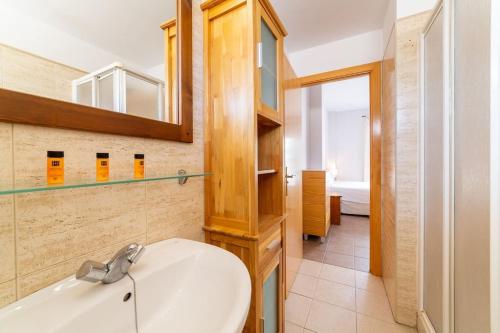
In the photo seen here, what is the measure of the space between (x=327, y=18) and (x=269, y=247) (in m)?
2.10

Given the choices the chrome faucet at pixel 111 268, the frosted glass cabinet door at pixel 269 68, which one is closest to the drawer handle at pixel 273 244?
the chrome faucet at pixel 111 268

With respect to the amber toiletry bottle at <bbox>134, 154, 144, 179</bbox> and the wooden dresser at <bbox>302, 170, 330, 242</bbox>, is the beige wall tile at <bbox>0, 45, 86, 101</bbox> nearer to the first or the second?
the amber toiletry bottle at <bbox>134, 154, 144, 179</bbox>

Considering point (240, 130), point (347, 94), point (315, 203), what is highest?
point (347, 94)

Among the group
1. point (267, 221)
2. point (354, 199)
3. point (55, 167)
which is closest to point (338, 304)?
point (267, 221)

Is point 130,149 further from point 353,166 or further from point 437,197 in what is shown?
point 353,166

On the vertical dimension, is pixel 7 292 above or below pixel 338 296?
above

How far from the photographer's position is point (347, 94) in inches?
164

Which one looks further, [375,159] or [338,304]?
[375,159]

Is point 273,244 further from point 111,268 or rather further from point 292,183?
point 111,268

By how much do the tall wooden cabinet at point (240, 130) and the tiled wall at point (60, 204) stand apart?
284 mm

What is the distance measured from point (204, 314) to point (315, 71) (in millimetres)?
2437

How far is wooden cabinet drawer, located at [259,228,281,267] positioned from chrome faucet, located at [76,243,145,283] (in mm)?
563

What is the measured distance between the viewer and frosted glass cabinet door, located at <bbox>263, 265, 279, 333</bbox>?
106cm

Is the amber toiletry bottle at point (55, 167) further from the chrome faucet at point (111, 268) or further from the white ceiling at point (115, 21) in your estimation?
the white ceiling at point (115, 21)
